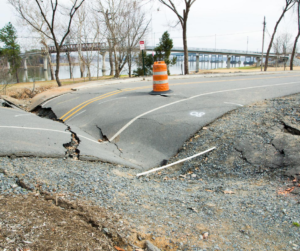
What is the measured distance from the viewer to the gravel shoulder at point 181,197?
130 inches

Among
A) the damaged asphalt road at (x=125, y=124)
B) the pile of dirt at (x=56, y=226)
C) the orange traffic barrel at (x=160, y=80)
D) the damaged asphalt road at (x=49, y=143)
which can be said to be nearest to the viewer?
the pile of dirt at (x=56, y=226)

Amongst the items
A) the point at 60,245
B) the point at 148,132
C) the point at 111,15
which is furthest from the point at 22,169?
the point at 111,15

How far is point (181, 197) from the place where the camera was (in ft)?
15.4

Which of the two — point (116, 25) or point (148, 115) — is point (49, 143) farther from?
point (116, 25)

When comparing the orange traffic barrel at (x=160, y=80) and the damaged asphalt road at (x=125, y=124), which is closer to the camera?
the damaged asphalt road at (x=125, y=124)

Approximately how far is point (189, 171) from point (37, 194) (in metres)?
3.45

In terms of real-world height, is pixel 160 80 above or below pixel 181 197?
above

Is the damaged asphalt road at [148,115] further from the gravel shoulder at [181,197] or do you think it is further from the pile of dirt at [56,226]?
the pile of dirt at [56,226]

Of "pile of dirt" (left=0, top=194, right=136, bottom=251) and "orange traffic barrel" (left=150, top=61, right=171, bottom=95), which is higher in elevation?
"orange traffic barrel" (left=150, top=61, right=171, bottom=95)

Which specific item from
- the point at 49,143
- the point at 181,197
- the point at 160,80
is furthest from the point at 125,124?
the point at 181,197

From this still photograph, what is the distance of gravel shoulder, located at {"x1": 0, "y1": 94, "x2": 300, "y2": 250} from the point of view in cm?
331

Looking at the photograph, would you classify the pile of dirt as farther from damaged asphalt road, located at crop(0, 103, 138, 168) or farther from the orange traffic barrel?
the orange traffic barrel

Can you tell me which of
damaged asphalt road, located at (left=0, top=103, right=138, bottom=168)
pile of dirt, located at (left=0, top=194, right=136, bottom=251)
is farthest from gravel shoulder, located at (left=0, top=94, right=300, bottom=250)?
damaged asphalt road, located at (left=0, top=103, right=138, bottom=168)

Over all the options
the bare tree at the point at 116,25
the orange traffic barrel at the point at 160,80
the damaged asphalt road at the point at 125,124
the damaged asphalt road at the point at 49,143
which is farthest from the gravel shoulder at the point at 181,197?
the bare tree at the point at 116,25
